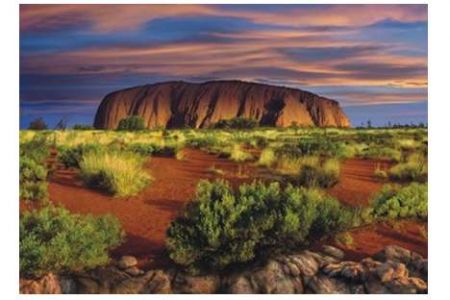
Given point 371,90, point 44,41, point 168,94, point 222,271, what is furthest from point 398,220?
point 44,41

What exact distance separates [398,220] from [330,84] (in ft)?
5.91

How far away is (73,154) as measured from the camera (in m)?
10.5

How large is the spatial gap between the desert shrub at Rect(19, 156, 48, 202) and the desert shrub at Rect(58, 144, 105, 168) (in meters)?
0.47

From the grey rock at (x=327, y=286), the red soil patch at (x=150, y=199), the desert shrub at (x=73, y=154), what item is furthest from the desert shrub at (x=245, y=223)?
the desert shrub at (x=73, y=154)

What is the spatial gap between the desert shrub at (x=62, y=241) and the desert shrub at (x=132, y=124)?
1.20m

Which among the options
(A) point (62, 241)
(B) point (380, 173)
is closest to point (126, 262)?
(A) point (62, 241)

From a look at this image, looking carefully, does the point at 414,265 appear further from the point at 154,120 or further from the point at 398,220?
the point at 154,120

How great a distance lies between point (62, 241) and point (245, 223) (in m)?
2.04

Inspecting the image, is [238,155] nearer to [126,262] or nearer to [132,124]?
[132,124]

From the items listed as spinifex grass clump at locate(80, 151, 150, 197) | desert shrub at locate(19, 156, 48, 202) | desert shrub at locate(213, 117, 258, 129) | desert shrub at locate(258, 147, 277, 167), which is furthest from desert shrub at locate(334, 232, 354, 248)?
desert shrub at locate(19, 156, 48, 202)

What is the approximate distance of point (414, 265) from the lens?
9.74 meters

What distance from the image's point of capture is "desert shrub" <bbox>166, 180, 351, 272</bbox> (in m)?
9.50

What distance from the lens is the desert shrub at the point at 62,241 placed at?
9.45m

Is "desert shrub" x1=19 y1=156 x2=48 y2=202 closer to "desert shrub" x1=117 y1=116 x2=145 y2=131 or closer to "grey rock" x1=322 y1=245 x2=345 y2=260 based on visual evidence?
"desert shrub" x1=117 y1=116 x2=145 y2=131
